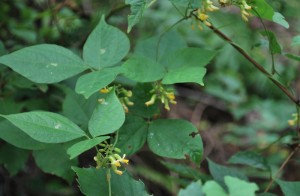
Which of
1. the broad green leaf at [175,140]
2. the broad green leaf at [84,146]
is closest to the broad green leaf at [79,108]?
the broad green leaf at [175,140]

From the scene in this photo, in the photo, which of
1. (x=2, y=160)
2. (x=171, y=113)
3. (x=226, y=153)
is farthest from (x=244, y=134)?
(x=2, y=160)

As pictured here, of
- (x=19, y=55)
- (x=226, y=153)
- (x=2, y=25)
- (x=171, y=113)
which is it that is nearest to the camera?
(x=19, y=55)

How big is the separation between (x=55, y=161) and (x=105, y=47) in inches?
15.6

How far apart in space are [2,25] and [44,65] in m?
0.98

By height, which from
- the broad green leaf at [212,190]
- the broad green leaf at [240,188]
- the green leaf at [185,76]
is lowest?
the green leaf at [185,76]

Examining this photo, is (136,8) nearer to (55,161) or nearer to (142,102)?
(142,102)

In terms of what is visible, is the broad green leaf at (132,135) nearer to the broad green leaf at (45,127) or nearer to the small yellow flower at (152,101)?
the small yellow flower at (152,101)

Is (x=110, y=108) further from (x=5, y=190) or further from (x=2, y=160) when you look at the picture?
(x=5, y=190)

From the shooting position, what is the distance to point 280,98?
361cm

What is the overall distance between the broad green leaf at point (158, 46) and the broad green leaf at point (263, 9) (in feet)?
1.23

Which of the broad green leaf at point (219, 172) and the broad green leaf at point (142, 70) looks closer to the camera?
the broad green leaf at point (142, 70)

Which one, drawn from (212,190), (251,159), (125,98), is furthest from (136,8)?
(251,159)

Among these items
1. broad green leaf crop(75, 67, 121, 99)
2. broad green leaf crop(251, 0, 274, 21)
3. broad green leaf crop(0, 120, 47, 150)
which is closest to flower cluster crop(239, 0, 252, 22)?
broad green leaf crop(251, 0, 274, 21)

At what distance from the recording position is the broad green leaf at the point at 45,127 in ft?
3.13
